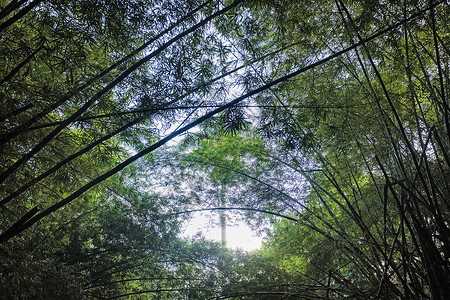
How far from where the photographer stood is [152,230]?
393 cm

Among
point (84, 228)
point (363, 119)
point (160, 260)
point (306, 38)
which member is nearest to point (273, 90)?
point (306, 38)

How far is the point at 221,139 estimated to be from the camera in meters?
4.41

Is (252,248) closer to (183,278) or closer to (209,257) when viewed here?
(209,257)

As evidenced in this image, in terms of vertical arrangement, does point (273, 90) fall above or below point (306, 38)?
below

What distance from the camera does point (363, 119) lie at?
8.86 feet

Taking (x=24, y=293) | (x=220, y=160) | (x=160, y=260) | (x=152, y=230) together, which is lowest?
(x=24, y=293)

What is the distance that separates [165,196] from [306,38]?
292 centimetres

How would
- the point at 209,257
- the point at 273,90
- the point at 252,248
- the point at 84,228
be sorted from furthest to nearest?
Answer: the point at 252,248
the point at 209,257
the point at 84,228
the point at 273,90

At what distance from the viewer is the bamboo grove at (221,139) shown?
2004 mm

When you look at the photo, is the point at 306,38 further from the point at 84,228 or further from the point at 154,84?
the point at 84,228

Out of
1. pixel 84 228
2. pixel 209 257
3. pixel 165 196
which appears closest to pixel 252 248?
pixel 209 257

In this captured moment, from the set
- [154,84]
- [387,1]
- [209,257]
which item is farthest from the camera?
[209,257]

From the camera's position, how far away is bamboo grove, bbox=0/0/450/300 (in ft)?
6.57

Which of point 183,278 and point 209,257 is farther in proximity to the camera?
point 209,257
